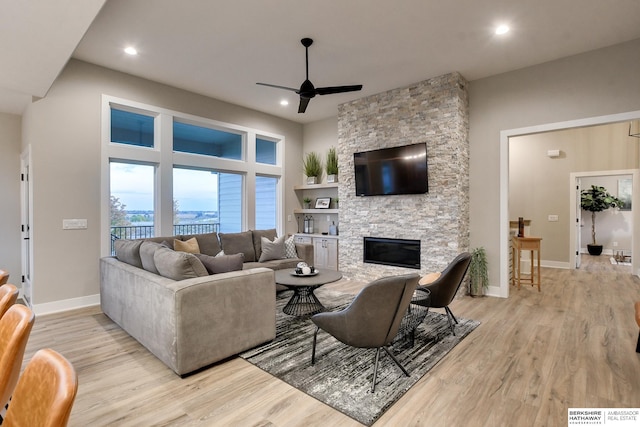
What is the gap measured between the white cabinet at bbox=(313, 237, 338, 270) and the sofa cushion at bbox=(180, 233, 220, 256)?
6.95 feet

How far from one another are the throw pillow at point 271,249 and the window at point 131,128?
2.46 meters

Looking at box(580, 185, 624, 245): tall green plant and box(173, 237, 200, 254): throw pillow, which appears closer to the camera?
box(173, 237, 200, 254): throw pillow

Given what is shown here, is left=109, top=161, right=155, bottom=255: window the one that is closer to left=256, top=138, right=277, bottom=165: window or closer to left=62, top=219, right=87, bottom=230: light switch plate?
left=62, top=219, right=87, bottom=230: light switch plate

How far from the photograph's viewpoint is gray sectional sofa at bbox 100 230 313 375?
2553 mm

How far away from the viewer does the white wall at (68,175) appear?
4.14m

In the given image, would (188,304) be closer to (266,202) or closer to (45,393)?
(45,393)

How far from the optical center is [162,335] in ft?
8.76

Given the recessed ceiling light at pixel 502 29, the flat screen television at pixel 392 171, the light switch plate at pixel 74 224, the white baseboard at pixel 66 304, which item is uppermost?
the recessed ceiling light at pixel 502 29

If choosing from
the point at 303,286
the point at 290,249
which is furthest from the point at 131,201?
the point at 303,286

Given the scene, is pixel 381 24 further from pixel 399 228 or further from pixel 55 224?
pixel 55 224

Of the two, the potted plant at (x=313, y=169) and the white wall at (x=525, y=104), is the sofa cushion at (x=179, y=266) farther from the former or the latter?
the potted plant at (x=313, y=169)

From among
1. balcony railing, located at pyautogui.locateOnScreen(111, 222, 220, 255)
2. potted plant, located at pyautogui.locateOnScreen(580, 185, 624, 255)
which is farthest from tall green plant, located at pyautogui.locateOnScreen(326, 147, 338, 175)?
potted plant, located at pyautogui.locateOnScreen(580, 185, 624, 255)

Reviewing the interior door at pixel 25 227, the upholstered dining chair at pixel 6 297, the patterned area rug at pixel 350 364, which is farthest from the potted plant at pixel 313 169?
the upholstered dining chair at pixel 6 297

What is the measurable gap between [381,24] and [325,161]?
3.85m
